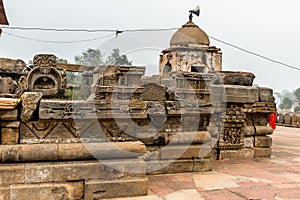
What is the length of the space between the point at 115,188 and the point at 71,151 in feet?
1.87

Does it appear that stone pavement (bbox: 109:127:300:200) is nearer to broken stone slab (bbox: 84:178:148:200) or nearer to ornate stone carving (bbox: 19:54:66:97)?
broken stone slab (bbox: 84:178:148:200)

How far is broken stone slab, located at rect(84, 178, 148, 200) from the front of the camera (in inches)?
121

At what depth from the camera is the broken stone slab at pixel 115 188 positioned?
307 centimetres

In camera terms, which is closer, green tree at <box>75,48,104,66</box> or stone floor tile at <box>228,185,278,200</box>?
stone floor tile at <box>228,185,278,200</box>

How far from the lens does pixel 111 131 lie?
338 cm

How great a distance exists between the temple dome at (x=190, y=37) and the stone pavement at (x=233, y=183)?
469 inches

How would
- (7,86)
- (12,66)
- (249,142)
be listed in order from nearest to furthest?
(7,86) → (249,142) → (12,66)

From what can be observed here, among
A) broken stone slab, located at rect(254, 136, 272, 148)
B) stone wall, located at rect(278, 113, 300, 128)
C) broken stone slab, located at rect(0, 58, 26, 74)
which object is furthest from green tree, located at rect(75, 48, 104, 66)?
stone wall, located at rect(278, 113, 300, 128)

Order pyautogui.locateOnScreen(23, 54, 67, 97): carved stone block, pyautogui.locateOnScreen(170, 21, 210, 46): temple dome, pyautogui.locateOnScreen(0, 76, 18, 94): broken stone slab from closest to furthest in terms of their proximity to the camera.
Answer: pyautogui.locateOnScreen(23, 54, 67, 97): carved stone block, pyautogui.locateOnScreen(0, 76, 18, 94): broken stone slab, pyautogui.locateOnScreen(170, 21, 210, 46): temple dome

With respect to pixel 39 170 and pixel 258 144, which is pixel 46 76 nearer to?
pixel 39 170

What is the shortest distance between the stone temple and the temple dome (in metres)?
11.1

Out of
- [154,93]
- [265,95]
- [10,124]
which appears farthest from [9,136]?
[265,95]

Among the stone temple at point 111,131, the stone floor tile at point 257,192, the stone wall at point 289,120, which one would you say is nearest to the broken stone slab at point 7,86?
the stone temple at point 111,131

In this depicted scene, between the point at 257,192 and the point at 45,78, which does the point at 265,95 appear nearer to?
the point at 257,192
